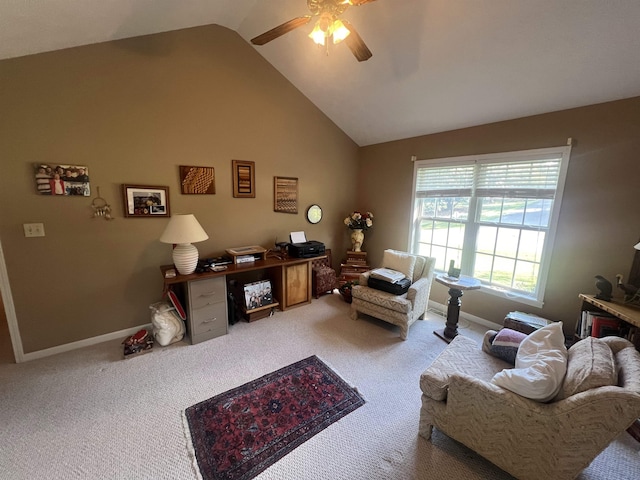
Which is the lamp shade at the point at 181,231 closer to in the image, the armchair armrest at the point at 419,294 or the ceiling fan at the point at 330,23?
the ceiling fan at the point at 330,23

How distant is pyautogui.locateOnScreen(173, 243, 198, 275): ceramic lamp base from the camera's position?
95.7 inches

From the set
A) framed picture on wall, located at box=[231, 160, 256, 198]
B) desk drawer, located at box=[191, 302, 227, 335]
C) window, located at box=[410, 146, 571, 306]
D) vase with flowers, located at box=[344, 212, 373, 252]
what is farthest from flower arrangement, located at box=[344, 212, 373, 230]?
desk drawer, located at box=[191, 302, 227, 335]

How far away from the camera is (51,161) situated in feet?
6.93

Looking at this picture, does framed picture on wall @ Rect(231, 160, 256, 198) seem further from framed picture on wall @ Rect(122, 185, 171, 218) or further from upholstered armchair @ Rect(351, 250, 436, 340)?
upholstered armchair @ Rect(351, 250, 436, 340)

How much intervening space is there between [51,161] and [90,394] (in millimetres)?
1938

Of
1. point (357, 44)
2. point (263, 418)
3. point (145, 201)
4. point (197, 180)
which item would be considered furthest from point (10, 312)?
point (357, 44)

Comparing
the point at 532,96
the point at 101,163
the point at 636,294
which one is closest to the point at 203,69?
the point at 101,163

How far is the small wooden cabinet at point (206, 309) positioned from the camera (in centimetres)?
248

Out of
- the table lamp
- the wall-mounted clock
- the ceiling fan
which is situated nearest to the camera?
the ceiling fan

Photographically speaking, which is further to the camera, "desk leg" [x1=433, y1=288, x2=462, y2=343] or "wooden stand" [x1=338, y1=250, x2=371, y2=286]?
"wooden stand" [x1=338, y1=250, x2=371, y2=286]

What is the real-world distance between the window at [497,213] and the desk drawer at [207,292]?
2783 millimetres

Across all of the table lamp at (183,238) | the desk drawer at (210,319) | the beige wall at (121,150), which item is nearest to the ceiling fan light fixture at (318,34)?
the beige wall at (121,150)

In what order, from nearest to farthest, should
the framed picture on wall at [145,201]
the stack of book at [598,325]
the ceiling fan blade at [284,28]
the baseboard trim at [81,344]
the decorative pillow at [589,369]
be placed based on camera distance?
the decorative pillow at [589,369] → the ceiling fan blade at [284,28] → the stack of book at [598,325] → the baseboard trim at [81,344] → the framed picture on wall at [145,201]

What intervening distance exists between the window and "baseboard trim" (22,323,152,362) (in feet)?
12.5
